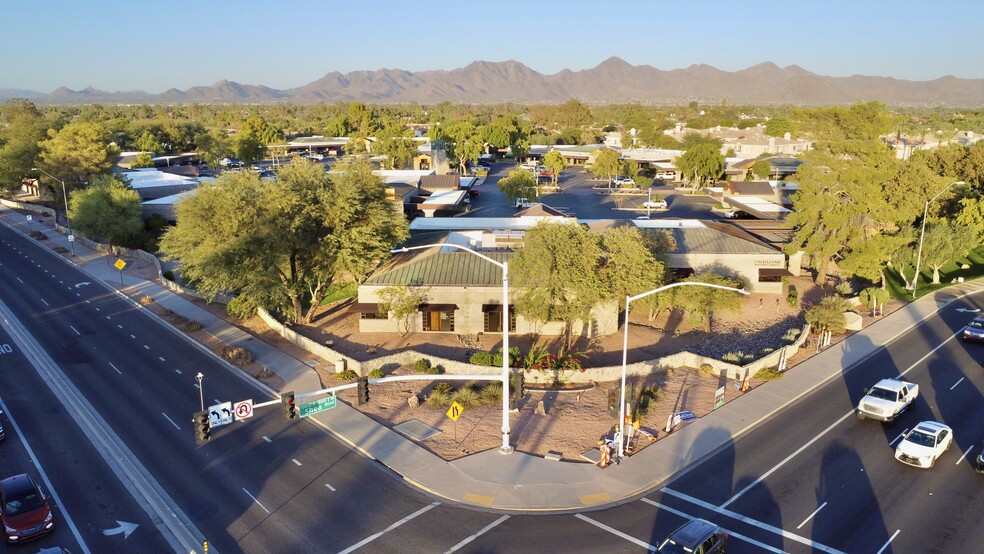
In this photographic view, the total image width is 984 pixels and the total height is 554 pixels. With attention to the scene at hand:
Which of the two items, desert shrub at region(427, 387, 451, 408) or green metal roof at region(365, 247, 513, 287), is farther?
green metal roof at region(365, 247, 513, 287)

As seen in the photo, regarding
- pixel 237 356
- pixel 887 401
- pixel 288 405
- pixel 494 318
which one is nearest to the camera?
pixel 288 405

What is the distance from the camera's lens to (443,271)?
141 feet

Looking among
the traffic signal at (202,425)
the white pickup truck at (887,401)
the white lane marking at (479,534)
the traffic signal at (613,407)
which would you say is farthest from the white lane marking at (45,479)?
the white pickup truck at (887,401)

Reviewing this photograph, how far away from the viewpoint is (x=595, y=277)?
120 feet

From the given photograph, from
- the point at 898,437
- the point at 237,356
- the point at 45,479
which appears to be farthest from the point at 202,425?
the point at 898,437

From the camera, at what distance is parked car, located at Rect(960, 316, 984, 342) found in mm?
39531

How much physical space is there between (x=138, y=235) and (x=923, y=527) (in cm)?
7052

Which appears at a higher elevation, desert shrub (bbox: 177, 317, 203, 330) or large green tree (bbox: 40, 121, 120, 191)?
large green tree (bbox: 40, 121, 120, 191)

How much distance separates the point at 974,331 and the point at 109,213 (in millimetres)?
71899

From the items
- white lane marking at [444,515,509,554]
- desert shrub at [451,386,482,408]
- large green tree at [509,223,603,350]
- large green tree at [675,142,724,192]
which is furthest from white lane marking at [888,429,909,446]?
large green tree at [675,142,724,192]

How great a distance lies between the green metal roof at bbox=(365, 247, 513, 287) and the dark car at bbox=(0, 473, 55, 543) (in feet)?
75.7

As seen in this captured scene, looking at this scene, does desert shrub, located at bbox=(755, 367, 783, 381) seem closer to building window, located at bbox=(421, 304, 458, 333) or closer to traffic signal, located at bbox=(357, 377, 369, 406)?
building window, located at bbox=(421, 304, 458, 333)

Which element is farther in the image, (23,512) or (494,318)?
(494,318)

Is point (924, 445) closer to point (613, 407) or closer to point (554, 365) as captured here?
point (613, 407)
